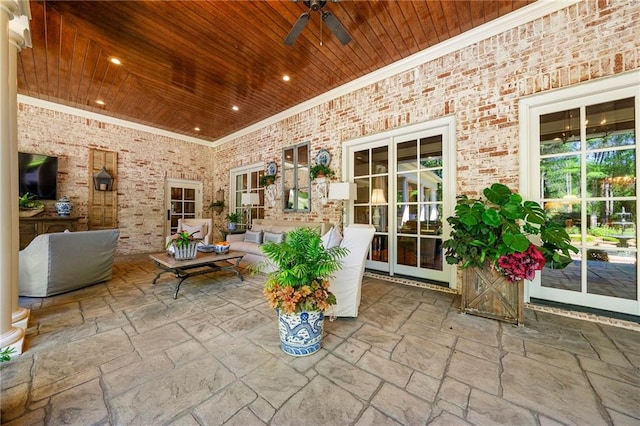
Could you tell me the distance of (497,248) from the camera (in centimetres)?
232

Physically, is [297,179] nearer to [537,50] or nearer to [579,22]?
[537,50]

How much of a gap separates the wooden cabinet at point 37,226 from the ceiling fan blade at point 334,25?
19.1 feet

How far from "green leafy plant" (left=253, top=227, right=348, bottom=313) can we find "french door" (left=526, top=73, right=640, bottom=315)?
264 centimetres

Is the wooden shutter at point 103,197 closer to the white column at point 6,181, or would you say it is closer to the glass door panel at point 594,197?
the white column at point 6,181

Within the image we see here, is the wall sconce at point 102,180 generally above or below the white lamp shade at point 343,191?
above

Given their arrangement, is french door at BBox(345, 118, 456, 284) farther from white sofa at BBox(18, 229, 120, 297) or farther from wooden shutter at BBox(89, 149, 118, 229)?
wooden shutter at BBox(89, 149, 118, 229)

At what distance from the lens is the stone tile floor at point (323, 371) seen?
49.6 inches

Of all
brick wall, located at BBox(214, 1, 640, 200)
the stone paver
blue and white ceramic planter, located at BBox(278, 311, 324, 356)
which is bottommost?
the stone paver

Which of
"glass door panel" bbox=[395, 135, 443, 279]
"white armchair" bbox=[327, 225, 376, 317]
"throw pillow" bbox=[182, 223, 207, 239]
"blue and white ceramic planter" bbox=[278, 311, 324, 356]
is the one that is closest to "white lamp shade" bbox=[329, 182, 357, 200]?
"glass door panel" bbox=[395, 135, 443, 279]

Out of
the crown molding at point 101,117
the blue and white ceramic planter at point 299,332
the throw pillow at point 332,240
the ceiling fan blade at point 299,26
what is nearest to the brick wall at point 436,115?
the crown molding at point 101,117

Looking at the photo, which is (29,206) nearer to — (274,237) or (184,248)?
(184,248)

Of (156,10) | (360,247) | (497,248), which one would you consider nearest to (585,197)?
(497,248)

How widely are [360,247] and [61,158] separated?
654 cm

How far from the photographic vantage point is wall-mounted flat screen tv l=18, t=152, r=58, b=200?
4.52 metres
